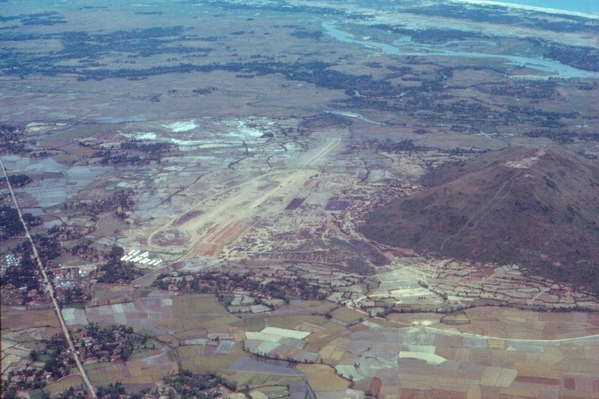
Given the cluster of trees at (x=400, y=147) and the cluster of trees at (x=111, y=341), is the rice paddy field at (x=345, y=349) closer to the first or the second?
the cluster of trees at (x=111, y=341)

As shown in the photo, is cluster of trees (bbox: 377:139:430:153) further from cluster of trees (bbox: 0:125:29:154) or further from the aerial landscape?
cluster of trees (bbox: 0:125:29:154)

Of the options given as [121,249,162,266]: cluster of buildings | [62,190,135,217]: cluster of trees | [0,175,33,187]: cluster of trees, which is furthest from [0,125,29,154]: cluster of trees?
[121,249,162,266]: cluster of buildings

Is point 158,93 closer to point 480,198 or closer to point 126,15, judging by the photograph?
point 480,198

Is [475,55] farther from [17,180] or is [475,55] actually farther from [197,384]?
[197,384]

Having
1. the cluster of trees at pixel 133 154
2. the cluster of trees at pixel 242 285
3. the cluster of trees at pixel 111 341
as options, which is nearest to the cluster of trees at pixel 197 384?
the cluster of trees at pixel 111 341

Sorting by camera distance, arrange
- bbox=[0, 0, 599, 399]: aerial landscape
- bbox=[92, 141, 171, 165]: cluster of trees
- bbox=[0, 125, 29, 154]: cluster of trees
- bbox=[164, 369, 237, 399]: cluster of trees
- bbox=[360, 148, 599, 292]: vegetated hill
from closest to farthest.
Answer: bbox=[164, 369, 237, 399]: cluster of trees, bbox=[0, 0, 599, 399]: aerial landscape, bbox=[360, 148, 599, 292]: vegetated hill, bbox=[92, 141, 171, 165]: cluster of trees, bbox=[0, 125, 29, 154]: cluster of trees
